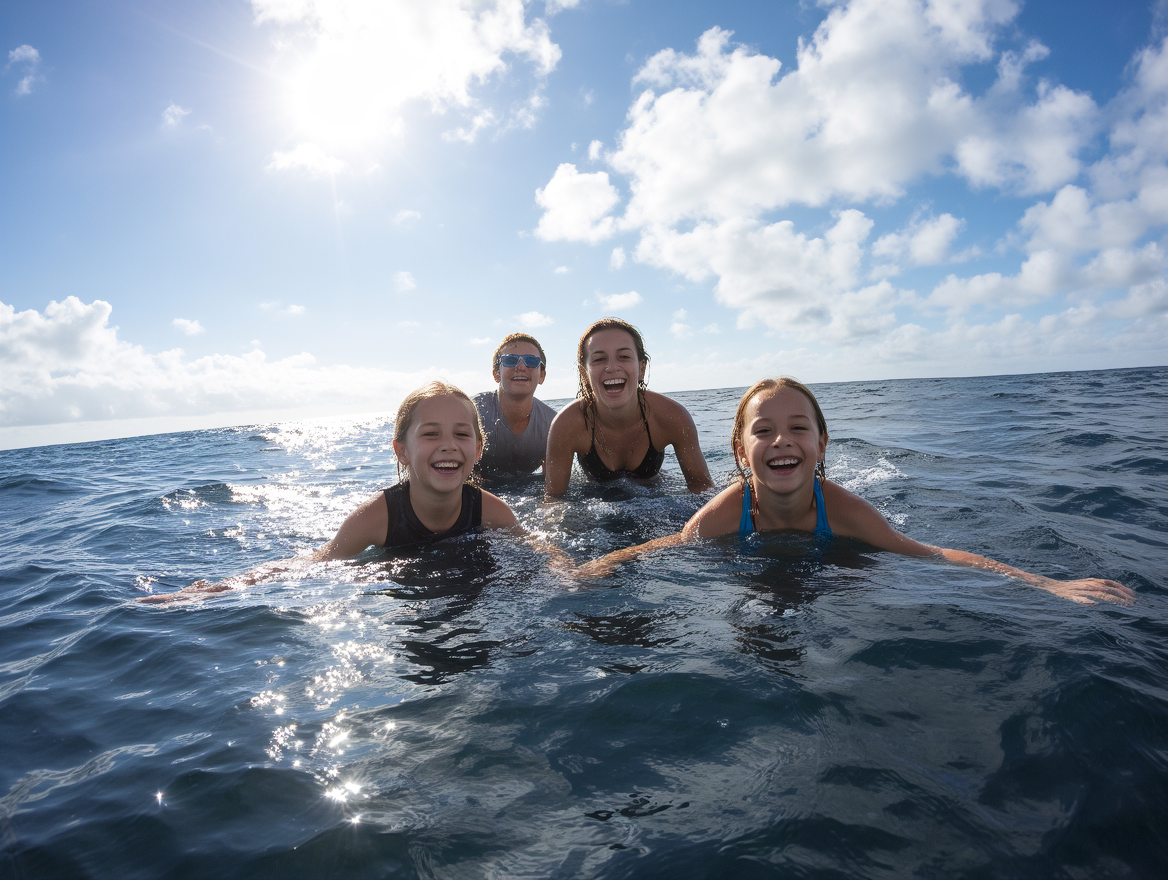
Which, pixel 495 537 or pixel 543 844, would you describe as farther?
pixel 495 537

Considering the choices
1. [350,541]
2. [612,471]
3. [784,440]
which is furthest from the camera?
[612,471]

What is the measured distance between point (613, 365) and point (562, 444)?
1080 mm

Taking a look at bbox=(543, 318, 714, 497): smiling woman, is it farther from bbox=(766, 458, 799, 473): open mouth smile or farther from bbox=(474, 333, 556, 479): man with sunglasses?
bbox=(766, 458, 799, 473): open mouth smile

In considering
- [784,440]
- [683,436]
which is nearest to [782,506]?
[784,440]

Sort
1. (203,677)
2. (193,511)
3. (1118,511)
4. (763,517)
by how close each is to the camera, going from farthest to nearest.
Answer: (193,511)
(1118,511)
(763,517)
(203,677)

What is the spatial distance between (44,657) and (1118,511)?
24.7ft

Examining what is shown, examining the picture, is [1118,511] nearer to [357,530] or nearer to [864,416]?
[357,530]

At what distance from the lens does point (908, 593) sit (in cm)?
306

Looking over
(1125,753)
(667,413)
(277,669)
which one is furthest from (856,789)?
(667,413)

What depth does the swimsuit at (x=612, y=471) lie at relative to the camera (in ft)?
20.5

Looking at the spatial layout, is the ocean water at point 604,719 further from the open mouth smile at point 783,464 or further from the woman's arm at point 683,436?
the woman's arm at point 683,436

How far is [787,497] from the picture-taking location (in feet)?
12.7

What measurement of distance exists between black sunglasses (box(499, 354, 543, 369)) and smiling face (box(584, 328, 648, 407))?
5.83 feet

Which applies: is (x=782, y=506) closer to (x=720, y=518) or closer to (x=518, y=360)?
(x=720, y=518)
